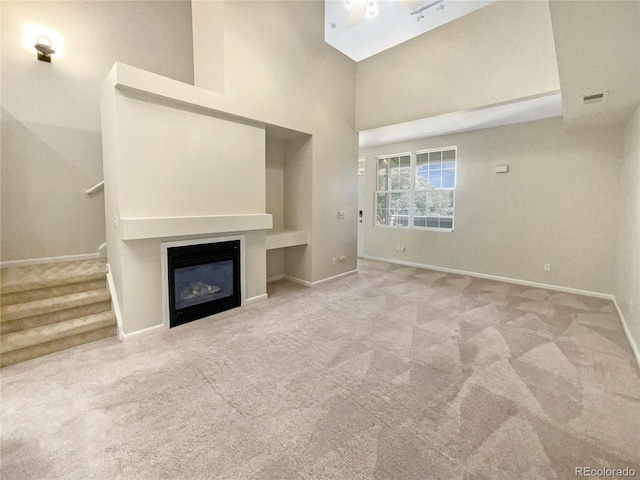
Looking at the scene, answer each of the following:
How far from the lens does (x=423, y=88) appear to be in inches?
166

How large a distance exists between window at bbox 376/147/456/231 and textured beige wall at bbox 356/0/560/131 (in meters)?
1.62

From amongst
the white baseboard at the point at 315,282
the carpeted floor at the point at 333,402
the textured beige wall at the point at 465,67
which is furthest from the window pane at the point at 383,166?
the carpeted floor at the point at 333,402

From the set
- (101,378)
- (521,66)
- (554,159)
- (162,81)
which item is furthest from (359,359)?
(554,159)

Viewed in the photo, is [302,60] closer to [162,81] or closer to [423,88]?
[423,88]

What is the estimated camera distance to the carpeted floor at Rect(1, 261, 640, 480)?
1.45 meters

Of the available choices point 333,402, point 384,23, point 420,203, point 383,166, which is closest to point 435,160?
point 420,203

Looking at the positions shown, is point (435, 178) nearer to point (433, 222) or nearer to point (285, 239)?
point (433, 222)

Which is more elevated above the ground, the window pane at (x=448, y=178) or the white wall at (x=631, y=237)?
the window pane at (x=448, y=178)

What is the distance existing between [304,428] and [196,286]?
7.24 ft

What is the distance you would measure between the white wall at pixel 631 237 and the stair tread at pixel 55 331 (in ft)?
16.4

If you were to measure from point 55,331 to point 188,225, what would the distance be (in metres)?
1.48

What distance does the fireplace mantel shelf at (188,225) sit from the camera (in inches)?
104

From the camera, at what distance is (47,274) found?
9.67 feet

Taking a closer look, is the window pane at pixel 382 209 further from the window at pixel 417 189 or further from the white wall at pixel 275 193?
the white wall at pixel 275 193
